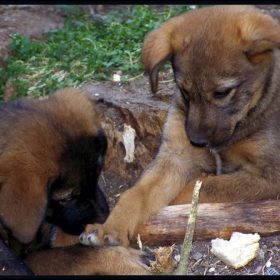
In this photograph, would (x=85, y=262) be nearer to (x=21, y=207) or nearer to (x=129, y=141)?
(x=21, y=207)

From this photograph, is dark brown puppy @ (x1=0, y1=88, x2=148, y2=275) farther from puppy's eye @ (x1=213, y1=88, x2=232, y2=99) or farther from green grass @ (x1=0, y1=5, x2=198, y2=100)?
green grass @ (x1=0, y1=5, x2=198, y2=100)

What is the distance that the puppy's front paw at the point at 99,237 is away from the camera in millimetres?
4598

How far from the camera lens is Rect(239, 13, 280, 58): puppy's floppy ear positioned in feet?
15.5

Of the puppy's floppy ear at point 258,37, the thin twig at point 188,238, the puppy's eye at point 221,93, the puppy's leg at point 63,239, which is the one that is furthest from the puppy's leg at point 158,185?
the puppy's floppy ear at point 258,37

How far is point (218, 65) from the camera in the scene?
462 cm

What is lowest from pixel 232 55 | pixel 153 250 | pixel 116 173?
pixel 116 173

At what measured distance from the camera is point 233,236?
4.60 meters

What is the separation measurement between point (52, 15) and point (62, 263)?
15.5ft

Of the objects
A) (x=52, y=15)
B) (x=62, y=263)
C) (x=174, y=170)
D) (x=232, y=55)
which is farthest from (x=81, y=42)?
(x=62, y=263)

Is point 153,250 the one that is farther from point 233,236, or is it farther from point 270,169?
point 270,169

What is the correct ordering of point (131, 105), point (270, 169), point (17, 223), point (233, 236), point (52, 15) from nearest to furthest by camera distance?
point (17, 223), point (233, 236), point (270, 169), point (131, 105), point (52, 15)

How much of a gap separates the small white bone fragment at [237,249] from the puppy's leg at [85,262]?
50 centimetres

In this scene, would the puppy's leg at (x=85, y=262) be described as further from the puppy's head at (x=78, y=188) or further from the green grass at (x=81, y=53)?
the green grass at (x=81, y=53)

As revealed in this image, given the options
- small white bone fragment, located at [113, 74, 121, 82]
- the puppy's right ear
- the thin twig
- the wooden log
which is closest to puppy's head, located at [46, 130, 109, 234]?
the wooden log
